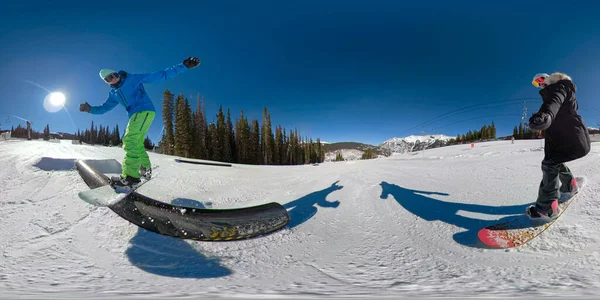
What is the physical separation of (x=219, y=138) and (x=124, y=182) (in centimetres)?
3425

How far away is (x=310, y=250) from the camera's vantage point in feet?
7.72

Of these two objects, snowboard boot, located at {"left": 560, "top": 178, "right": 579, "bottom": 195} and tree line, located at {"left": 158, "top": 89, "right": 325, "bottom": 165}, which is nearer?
snowboard boot, located at {"left": 560, "top": 178, "right": 579, "bottom": 195}

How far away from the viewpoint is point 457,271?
74.5 inches

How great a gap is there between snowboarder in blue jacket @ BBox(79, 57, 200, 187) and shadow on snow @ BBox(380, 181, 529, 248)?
424 cm

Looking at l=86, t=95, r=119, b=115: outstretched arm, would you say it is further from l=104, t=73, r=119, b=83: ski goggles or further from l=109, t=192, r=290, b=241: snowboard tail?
l=109, t=192, r=290, b=241: snowboard tail

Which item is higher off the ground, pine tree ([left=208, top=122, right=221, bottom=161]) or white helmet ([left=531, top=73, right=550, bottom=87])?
pine tree ([left=208, top=122, right=221, bottom=161])

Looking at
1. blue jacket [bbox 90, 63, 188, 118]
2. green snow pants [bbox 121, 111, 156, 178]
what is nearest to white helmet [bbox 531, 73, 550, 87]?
blue jacket [bbox 90, 63, 188, 118]

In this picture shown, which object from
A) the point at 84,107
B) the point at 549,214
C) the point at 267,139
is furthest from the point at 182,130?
the point at 549,214

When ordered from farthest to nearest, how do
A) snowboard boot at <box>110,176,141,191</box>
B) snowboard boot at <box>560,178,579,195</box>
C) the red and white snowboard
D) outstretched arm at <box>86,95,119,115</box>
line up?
outstretched arm at <box>86,95,119,115</box> < snowboard boot at <box>110,176,141,191</box> < snowboard boot at <box>560,178,579,195</box> < the red and white snowboard

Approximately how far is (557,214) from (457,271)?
1.83 m

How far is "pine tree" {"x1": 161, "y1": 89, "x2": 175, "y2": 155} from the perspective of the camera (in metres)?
28.1

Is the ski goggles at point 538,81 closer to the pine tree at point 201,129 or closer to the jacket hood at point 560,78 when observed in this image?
the jacket hood at point 560,78

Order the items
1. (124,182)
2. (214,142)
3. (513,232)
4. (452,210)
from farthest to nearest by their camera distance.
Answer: (214,142)
(452,210)
(124,182)
(513,232)

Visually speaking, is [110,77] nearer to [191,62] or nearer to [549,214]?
[191,62]
